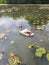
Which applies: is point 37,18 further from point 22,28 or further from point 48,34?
point 48,34

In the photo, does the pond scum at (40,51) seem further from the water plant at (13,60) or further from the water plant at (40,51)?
the water plant at (13,60)

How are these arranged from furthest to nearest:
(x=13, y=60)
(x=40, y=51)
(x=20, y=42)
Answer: (x=20, y=42)
(x=40, y=51)
(x=13, y=60)

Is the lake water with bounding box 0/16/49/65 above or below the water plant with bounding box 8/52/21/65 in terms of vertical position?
below

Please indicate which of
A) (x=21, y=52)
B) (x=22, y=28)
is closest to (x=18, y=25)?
(x=22, y=28)

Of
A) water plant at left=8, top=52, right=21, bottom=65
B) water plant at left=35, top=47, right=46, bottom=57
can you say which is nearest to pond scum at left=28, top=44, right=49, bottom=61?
water plant at left=35, top=47, right=46, bottom=57

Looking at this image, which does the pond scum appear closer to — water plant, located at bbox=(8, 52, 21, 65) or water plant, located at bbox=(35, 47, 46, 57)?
water plant, located at bbox=(35, 47, 46, 57)

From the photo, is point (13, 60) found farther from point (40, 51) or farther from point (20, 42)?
point (20, 42)

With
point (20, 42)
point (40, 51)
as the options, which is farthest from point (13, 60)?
point (20, 42)

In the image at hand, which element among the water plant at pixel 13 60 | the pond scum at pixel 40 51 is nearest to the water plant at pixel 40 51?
the pond scum at pixel 40 51
